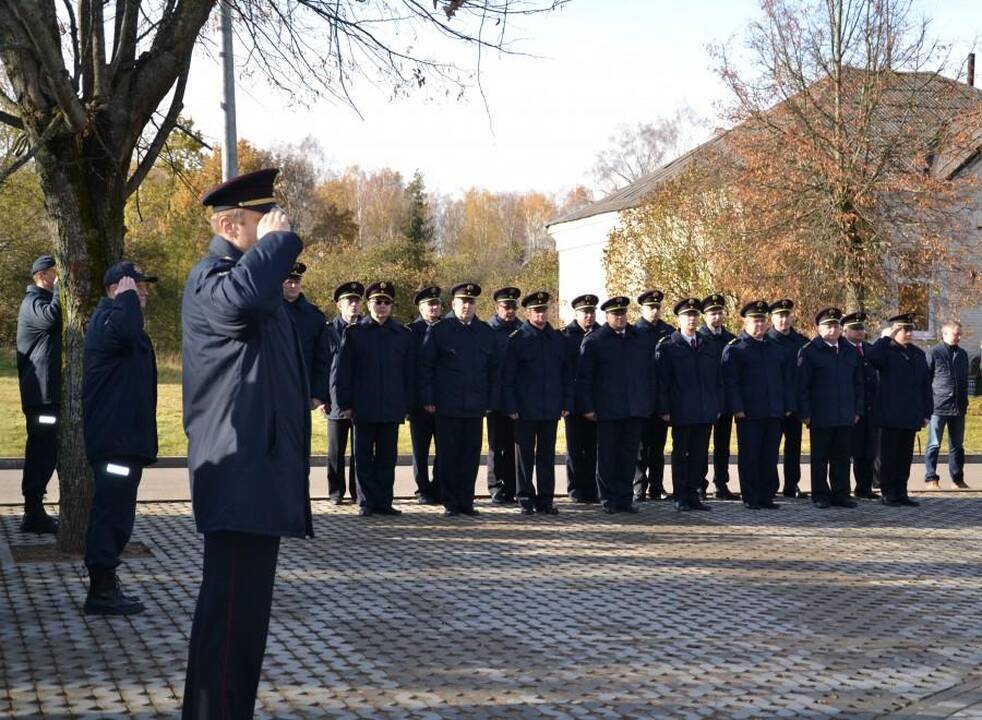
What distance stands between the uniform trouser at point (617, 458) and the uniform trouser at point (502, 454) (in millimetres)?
1009

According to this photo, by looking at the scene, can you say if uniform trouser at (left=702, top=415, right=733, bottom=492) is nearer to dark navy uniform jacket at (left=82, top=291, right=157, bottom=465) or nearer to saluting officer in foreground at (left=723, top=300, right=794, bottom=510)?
saluting officer in foreground at (left=723, top=300, right=794, bottom=510)

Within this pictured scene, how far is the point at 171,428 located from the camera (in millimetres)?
23141

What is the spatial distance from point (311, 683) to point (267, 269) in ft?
8.15

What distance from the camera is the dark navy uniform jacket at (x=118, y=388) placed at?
7836mm

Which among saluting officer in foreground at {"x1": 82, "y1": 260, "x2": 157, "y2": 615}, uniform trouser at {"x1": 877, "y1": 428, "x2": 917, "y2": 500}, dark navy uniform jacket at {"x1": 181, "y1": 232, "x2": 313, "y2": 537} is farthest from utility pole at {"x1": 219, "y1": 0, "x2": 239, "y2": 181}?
dark navy uniform jacket at {"x1": 181, "y1": 232, "x2": 313, "y2": 537}

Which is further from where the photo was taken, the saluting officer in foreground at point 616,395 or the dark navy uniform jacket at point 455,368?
the saluting officer in foreground at point 616,395

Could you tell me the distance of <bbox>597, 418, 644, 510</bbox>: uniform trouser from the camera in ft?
42.9

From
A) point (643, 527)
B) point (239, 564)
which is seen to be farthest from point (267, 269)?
point (643, 527)

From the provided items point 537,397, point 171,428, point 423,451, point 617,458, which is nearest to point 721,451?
point 617,458

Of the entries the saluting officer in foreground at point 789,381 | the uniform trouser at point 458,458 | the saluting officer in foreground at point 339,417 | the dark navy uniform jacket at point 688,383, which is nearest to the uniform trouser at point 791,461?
the saluting officer in foreground at point 789,381

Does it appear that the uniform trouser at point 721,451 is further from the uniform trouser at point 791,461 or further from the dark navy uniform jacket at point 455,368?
the dark navy uniform jacket at point 455,368

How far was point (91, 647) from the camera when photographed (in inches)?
274

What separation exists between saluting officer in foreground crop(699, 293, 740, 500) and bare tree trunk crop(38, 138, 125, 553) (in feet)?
21.1

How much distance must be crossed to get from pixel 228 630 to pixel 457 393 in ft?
26.2
